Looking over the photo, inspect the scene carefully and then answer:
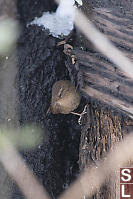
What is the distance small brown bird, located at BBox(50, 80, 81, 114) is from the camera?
1.14m

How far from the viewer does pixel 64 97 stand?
3.75 ft

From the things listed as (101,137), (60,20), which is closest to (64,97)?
(101,137)

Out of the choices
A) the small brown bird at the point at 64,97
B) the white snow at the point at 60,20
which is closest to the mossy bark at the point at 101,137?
the small brown bird at the point at 64,97

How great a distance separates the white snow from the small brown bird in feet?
0.72

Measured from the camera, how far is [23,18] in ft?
4.20

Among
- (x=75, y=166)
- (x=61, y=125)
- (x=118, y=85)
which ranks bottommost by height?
(x=75, y=166)

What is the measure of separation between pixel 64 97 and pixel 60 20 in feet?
1.12

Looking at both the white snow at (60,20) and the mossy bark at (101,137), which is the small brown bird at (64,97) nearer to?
the mossy bark at (101,137)

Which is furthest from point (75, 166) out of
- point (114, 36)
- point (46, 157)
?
point (114, 36)

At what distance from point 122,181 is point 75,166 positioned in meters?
0.27

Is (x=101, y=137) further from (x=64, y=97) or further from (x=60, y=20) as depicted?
(x=60, y=20)

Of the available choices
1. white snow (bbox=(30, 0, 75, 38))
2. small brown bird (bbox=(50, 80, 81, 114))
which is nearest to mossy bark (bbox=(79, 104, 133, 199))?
small brown bird (bbox=(50, 80, 81, 114))

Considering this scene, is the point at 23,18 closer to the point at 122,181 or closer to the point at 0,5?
the point at 0,5

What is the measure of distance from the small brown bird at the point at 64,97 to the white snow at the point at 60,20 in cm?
22
